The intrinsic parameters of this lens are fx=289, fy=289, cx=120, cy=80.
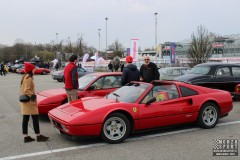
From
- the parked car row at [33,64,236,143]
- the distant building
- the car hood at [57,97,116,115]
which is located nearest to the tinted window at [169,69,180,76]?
the parked car row at [33,64,236,143]

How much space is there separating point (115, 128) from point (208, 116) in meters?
2.47

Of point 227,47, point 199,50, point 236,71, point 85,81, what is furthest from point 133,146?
point 227,47

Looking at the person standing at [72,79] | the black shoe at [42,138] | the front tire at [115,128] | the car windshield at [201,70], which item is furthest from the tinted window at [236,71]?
the black shoe at [42,138]

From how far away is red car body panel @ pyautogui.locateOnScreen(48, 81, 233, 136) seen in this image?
5379 millimetres

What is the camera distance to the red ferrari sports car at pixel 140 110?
545 centimetres

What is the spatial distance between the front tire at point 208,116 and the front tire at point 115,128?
1.95m

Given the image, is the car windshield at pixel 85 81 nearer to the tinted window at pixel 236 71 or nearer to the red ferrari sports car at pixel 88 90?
the red ferrari sports car at pixel 88 90

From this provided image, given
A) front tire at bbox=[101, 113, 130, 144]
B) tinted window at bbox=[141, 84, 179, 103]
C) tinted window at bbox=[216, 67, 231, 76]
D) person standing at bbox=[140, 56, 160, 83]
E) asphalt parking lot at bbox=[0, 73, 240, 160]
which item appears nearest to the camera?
asphalt parking lot at bbox=[0, 73, 240, 160]

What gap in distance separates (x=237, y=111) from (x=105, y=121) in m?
5.25

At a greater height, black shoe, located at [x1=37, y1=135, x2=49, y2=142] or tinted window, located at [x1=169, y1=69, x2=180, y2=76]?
tinted window, located at [x1=169, y1=69, x2=180, y2=76]

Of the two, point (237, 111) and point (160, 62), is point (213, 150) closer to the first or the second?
point (237, 111)

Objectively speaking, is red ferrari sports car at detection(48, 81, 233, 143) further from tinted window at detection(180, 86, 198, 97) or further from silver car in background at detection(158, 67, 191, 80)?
silver car in background at detection(158, 67, 191, 80)

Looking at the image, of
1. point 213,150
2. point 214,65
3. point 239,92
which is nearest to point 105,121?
point 213,150

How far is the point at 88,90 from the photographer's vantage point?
823 centimetres
